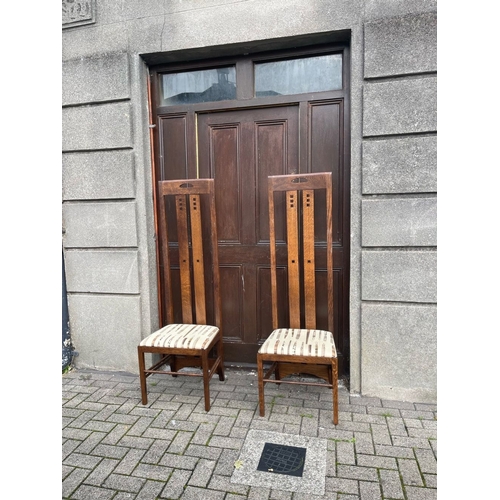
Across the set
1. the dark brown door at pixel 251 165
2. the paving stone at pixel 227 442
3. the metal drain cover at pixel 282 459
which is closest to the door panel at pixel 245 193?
the dark brown door at pixel 251 165

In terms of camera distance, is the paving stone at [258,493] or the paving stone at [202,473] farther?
the paving stone at [202,473]

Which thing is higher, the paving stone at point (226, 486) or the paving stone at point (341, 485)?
the paving stone at point (341, 485)

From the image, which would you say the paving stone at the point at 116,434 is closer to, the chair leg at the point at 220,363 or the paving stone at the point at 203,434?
the paving stone at the point at 203,434

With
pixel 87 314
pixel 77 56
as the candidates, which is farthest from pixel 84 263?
pixel 77 56

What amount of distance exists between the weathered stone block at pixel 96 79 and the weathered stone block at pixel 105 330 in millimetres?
1955

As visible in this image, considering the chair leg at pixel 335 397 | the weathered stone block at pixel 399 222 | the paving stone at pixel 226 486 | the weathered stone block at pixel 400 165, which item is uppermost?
the weathered stone block at pixel 400 165

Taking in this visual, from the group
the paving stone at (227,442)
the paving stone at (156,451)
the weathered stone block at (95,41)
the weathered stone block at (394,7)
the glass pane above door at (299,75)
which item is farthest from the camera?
the weathered stone block at (95,41)

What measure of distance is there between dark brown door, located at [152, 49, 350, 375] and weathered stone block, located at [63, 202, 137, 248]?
0.43 metres

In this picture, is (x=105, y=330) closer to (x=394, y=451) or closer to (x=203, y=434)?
(x=203, y=434)

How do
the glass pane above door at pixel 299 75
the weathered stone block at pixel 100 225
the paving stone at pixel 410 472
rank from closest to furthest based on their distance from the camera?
the paving stone at pixel 410 472, the glass pane above door at pixel 299 75, the weathered stone block at pixel 100 225

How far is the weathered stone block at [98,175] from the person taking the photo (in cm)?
324

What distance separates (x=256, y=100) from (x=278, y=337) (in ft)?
7.04

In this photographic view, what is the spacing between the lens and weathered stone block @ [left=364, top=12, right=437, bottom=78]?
8.52ft

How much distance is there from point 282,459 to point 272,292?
48.7 inches
